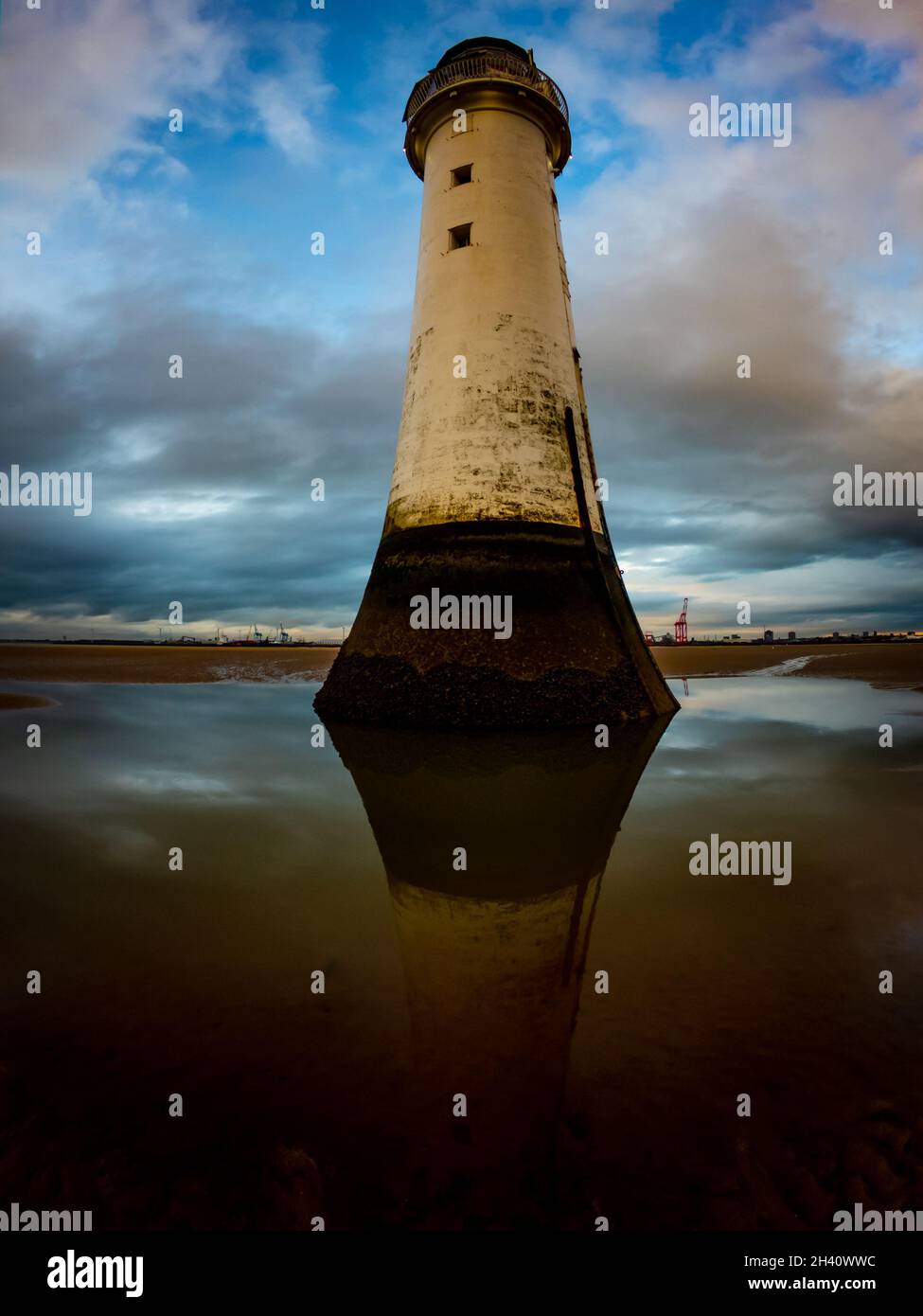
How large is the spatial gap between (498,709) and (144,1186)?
26.6 feet

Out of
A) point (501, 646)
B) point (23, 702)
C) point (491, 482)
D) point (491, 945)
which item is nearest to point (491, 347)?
point (491, 482)

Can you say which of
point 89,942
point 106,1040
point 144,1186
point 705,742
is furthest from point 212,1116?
point 705,742

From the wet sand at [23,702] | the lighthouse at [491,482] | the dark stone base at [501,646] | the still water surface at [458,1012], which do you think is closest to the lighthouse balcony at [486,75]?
the lighthouse at [491,482]

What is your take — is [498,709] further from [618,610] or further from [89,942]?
[89,942]

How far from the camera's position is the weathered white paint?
1092 cm

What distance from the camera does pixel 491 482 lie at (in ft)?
35.2

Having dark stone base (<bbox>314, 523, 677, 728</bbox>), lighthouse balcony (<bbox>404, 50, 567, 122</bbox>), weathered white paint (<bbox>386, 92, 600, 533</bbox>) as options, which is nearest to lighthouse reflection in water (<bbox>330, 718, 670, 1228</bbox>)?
Answer: dark stone base (<bbox>314, 523, 677, 728</bbox>)

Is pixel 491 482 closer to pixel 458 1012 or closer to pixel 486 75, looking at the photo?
pixel 486 75

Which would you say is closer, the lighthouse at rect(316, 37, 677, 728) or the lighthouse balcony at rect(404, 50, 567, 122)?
the lighthouse at rect(316, 37, 677, 728)

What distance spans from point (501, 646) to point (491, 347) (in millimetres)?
5550

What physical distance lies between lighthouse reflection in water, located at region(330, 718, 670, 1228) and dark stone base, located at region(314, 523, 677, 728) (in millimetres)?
2133

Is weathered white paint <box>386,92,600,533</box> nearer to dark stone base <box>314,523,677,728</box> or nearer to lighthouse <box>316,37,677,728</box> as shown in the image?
lighthouse <box>316,37,677,728</box>

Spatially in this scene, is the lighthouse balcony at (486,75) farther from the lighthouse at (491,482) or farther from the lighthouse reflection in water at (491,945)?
the lighthouse reflection in water at (491,945)
